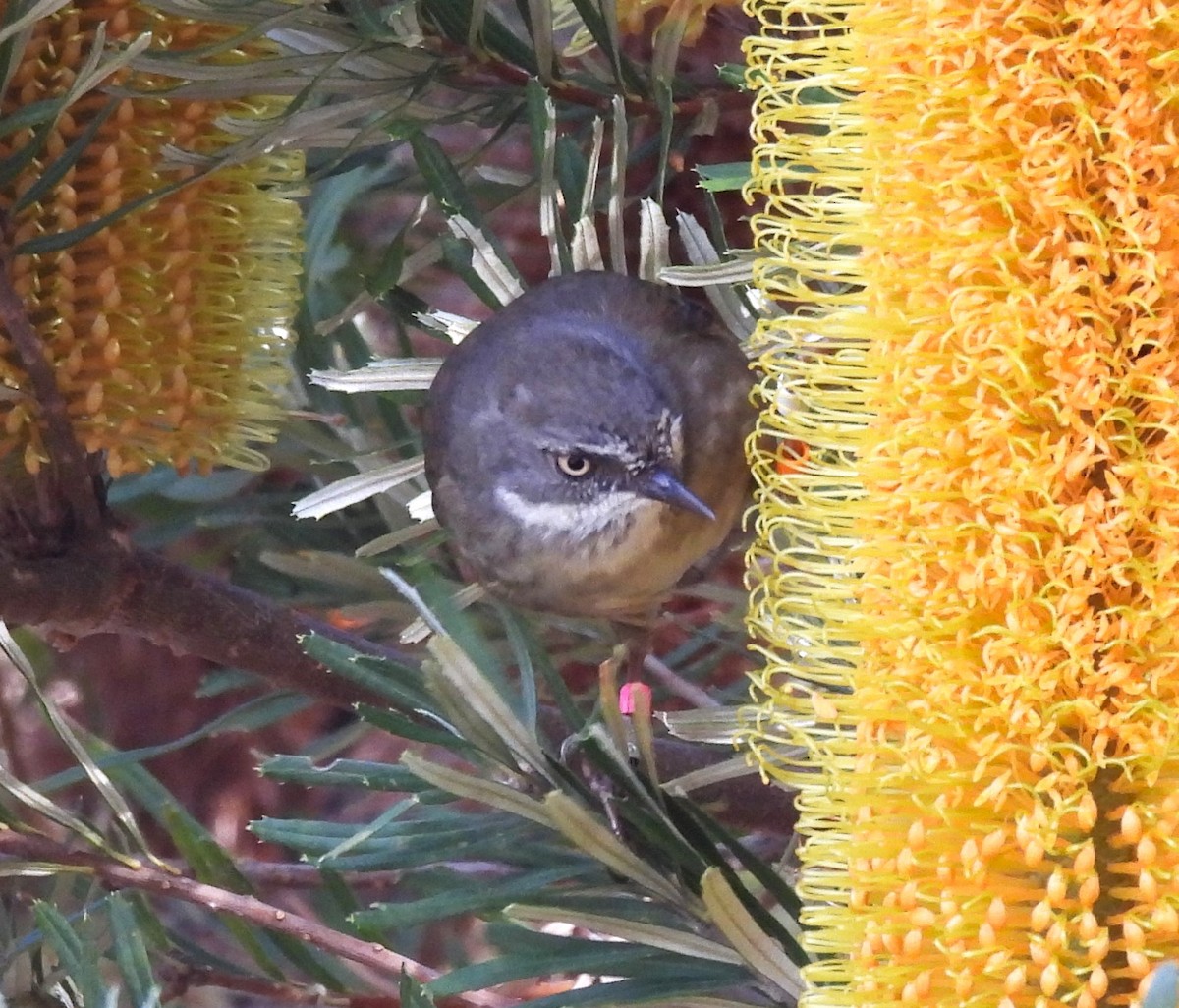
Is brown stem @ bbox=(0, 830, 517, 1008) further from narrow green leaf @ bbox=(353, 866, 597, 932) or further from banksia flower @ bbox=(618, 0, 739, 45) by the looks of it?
banksia flower @ bbox=(618, 0, 739, 45)

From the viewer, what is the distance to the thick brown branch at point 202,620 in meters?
0.88

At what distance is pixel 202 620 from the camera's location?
2.99 feet

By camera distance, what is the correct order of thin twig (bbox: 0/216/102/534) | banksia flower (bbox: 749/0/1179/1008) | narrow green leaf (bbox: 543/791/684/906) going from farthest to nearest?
thin twig (bbox: 0/216/102/534), narrow green leaf (bbox: 543/791/684/906), banksia flower (bbox: 749/0/1179/1008)

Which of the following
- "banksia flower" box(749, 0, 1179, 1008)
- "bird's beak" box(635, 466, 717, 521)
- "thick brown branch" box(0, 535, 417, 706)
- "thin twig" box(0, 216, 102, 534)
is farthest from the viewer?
"bird's beak" box(635, 466, 717, 521)

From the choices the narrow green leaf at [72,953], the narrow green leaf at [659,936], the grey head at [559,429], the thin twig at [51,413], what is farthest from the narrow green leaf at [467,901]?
the grey head at [559,429]

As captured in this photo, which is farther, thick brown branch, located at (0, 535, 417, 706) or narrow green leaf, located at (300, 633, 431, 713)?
thick brown branch, located at (0, 535, 417, 706)

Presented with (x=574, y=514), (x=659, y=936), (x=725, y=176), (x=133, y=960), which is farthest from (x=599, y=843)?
(x=574, y=514)

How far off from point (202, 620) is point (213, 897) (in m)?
0.18

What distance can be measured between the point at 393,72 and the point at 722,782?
0.48 metres

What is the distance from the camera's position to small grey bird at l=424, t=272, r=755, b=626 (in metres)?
1.15

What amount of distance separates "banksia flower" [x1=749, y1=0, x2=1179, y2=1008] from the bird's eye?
0.58m

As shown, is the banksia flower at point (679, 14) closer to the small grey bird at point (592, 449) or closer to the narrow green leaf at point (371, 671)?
the small grey bird at point (592, 449)

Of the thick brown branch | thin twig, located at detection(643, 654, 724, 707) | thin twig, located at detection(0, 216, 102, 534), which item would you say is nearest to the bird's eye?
thin twig, located at detection(643, 654, 724, 707)

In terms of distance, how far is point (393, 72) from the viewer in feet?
2.85
